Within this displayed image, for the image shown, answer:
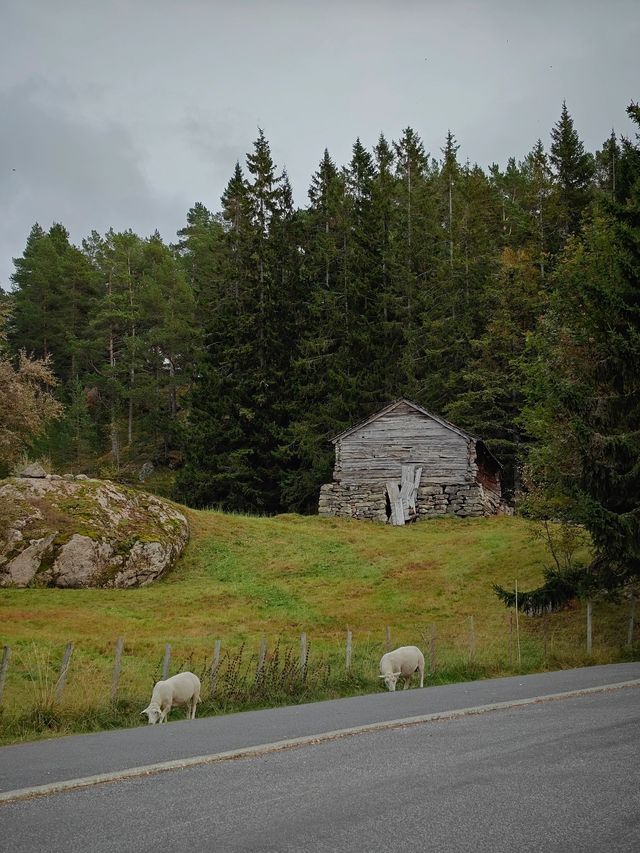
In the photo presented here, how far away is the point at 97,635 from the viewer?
76.3 ft

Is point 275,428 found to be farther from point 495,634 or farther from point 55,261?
point 55,261

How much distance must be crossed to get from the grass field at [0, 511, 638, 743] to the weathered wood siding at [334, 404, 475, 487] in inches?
148

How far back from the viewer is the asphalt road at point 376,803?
17.9 feet

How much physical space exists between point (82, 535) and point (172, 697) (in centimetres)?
1949

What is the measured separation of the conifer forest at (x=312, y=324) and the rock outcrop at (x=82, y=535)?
21.6ft

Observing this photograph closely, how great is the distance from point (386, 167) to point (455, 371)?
3214cm

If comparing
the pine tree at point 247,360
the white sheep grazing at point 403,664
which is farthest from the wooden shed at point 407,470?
the white sheep grazing at point 403,664

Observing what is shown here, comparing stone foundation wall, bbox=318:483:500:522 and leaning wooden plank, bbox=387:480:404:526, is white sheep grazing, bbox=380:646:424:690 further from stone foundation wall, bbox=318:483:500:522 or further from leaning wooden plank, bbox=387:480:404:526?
stone foundation wall, bbox=318:483:500:522

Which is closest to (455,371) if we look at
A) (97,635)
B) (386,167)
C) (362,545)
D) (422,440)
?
(422,440)

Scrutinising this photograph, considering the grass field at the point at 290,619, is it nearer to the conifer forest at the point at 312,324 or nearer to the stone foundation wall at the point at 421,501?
the stone foundation wall at the point at 421,501

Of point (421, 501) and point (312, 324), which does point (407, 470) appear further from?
point (312, 324)

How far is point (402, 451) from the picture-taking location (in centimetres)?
4750

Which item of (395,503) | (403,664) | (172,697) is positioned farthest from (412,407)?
(172,697)

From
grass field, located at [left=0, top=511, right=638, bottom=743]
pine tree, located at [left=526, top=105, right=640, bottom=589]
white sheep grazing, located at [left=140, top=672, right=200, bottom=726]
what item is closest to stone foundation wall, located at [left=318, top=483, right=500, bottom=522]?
grass field, located at [left=0, top=511, right=638, bottom=743]
